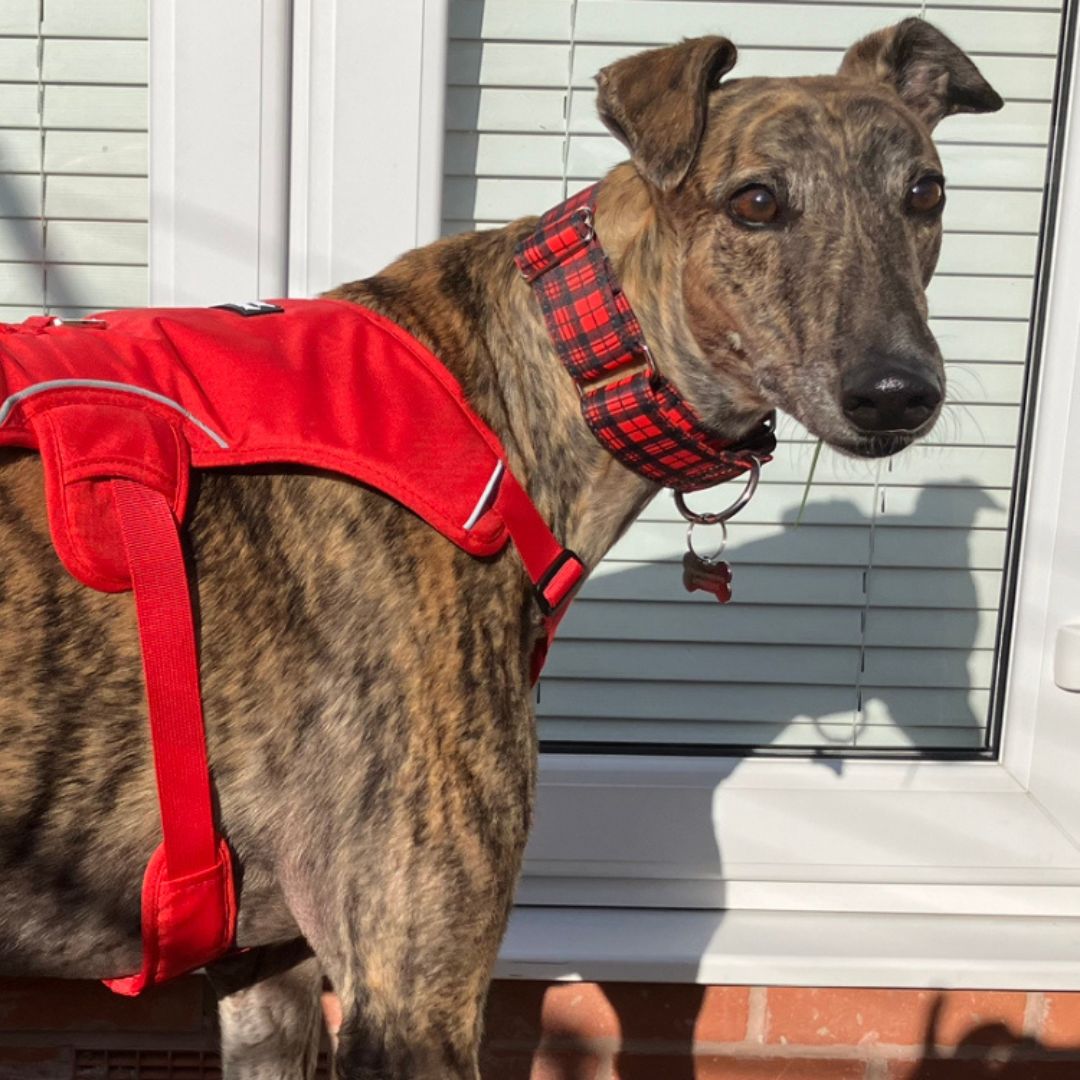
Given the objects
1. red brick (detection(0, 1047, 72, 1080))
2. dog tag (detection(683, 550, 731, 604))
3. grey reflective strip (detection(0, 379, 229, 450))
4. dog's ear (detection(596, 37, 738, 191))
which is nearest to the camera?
grey reflective strip (detection(0, 379, 229, 450))

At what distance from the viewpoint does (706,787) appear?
287 centimetres

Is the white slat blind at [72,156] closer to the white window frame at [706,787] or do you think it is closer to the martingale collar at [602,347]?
the white window frame at [706,787]

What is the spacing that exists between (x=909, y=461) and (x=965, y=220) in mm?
482

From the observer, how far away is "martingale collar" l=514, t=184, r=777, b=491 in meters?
1.77

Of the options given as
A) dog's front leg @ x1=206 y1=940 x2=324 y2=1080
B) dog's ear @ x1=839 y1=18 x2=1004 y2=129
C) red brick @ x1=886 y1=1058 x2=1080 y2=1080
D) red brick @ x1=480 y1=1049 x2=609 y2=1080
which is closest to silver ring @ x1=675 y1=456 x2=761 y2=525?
dog's ear @ x1=839 y1=18 x2=1004 y2=129

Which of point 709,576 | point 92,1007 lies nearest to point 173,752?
point 709,576

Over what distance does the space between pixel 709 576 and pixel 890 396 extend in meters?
0.45

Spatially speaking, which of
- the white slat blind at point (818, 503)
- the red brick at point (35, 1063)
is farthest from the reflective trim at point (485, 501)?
the red brick at point (35, 1063)

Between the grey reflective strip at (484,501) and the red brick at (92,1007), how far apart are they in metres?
1.42

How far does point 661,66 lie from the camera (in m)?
1.82

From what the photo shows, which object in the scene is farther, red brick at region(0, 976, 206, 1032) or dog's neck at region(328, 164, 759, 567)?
red brick at region(0, 976, 206, 1032)

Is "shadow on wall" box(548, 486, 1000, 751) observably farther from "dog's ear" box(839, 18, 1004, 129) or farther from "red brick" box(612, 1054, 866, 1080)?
"dog's ear" box(839, 18, 1004, 129)

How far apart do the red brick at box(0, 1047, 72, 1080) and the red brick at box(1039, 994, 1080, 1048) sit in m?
1.85

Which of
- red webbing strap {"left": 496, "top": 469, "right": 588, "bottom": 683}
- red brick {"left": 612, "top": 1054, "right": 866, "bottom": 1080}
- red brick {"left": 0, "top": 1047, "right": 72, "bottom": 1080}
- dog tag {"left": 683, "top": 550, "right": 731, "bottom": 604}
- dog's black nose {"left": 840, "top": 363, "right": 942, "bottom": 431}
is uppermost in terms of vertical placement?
dog's black nose {"left": 840, "top": 363, "right": 942, "bottom": 431}
